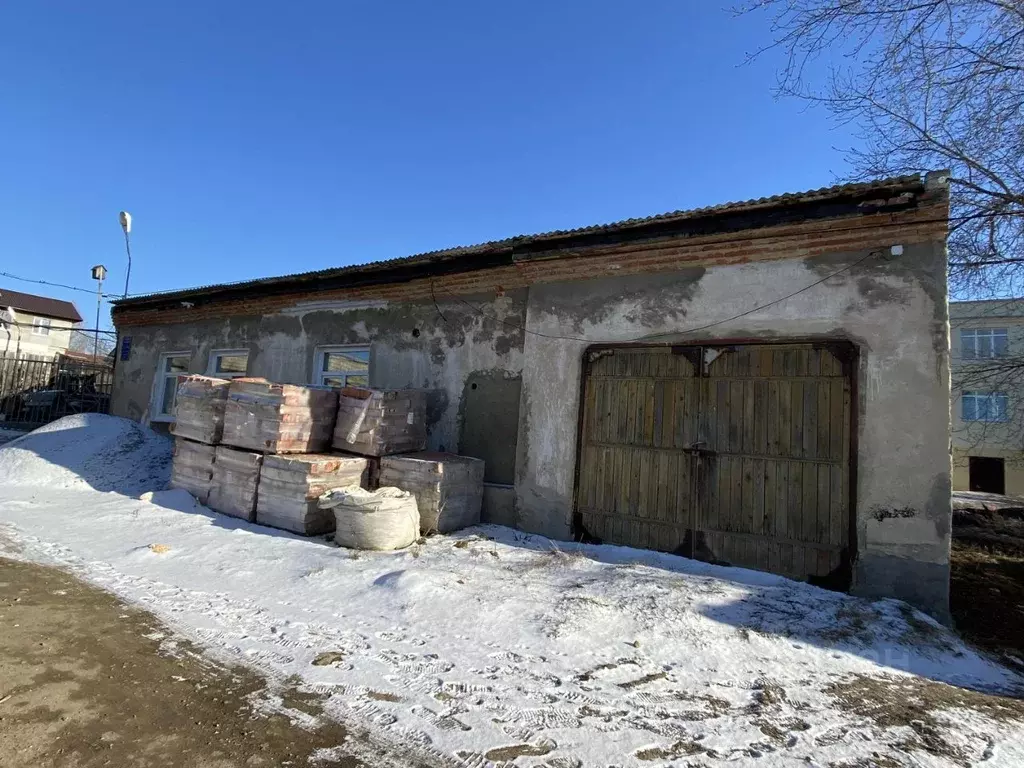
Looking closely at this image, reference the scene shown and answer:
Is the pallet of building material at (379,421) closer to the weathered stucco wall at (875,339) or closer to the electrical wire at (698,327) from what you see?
the electrical wire at (698,327)

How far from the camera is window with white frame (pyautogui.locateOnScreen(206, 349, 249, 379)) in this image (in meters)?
11.0

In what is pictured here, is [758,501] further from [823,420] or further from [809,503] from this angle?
[823,420]

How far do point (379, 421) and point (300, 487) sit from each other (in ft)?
4.15

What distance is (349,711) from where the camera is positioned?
2865mm

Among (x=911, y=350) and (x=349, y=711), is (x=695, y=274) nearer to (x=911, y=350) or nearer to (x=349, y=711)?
(x=911, y=350)

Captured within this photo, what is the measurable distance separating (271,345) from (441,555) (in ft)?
21.7

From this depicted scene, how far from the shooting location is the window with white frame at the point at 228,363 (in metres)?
11.0

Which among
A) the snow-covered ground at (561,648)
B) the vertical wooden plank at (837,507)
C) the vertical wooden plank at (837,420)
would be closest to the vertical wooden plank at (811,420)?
the vertical wooden plank at (837,420)

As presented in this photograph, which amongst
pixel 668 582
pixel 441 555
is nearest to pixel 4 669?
pixel 441 555

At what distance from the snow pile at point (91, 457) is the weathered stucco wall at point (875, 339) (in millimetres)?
7040

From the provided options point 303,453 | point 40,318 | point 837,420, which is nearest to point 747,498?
point 837,420

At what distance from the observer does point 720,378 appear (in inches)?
241

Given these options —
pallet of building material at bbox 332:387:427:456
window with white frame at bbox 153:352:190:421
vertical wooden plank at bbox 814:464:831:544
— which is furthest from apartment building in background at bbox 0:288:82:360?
vertical wooden plank at bbox 814:464:831:544

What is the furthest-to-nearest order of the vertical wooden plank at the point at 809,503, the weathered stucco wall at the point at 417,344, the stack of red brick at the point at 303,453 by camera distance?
the weathered stucco wall at the point at 417,344, the stack of red brick at the point at 303,453, the vertical wooden plank at the point at 809,503
